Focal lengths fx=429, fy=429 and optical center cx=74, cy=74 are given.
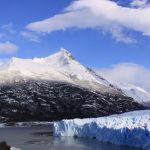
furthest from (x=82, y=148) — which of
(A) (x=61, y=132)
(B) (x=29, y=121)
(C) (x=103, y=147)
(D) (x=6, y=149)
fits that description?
(B) (x=29, y=121)

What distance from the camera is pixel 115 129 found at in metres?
73.1

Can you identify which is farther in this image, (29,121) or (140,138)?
(29,121)

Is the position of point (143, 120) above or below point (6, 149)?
above

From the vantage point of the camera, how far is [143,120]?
7069cm

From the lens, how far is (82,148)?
7012 cm

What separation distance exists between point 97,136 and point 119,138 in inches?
470

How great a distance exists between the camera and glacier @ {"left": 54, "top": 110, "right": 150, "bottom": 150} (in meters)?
65.5

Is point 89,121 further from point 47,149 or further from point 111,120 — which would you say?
point 47,149

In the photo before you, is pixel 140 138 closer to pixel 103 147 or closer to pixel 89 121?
pixel 103 147

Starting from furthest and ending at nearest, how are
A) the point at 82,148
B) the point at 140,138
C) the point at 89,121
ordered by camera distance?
the point at 89,121 → the point at 82,148 → the point at 140,138

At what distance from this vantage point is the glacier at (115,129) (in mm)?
65481

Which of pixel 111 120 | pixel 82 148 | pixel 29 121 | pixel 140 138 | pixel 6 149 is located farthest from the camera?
pixel 29 121

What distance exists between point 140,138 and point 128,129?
339 centimetres

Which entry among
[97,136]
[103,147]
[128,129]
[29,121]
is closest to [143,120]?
[128,129]
